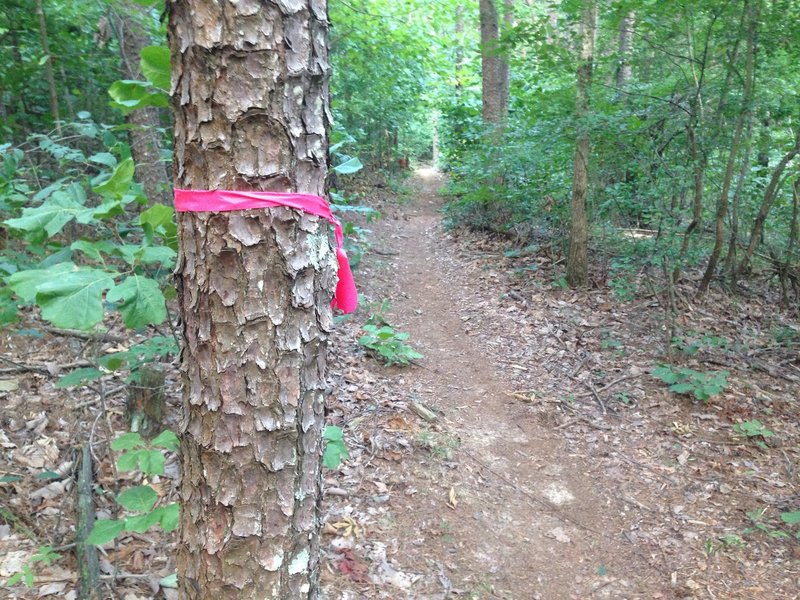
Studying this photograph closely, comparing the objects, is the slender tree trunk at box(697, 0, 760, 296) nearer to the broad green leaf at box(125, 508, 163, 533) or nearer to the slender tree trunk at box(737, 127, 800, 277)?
the slender tree trunk at box(737, 127, 800, 277)

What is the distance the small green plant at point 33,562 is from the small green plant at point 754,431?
5124mm

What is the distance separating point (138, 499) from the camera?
203 centimetres

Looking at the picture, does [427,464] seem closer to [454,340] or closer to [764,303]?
[454,340]

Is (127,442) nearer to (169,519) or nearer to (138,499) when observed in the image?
(138,499)

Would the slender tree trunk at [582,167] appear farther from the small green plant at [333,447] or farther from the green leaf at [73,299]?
the green leaf at [73,299]

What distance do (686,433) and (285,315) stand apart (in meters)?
4.52

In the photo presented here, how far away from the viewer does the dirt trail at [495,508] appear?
10.7 feet

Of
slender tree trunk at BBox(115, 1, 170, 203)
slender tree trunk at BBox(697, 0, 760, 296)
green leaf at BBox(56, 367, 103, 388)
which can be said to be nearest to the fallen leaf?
green leaf at BBox(56, 367, 103, 388)

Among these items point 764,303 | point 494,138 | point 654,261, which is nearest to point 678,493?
point 654,261

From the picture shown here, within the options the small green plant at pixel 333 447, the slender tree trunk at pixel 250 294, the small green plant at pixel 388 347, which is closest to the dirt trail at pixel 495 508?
the small green plant at pixel 388 347

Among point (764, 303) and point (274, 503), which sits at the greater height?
point (274, 503)

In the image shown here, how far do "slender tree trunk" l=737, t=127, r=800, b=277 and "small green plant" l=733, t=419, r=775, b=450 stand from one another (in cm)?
328

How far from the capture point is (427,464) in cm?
409

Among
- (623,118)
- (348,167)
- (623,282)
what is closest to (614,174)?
(623,118)
